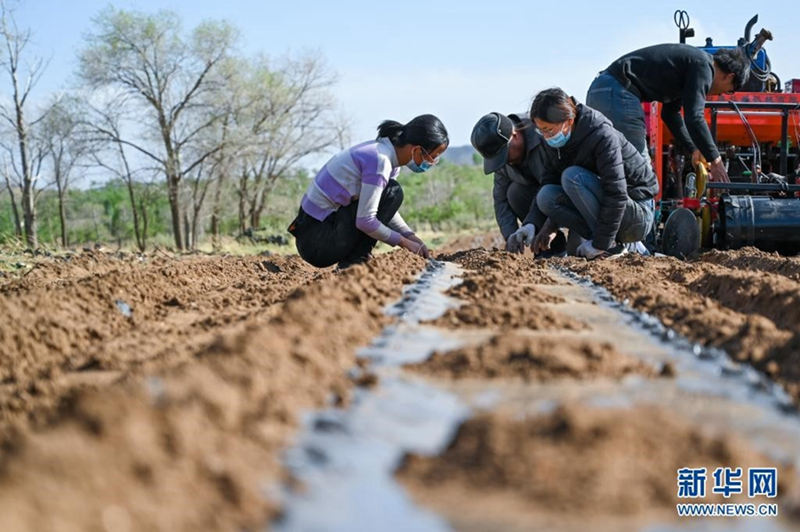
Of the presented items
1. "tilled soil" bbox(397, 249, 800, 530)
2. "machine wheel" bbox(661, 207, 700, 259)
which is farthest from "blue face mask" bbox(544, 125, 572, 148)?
"tilled soil" bbox(397, 249, 800, 530)

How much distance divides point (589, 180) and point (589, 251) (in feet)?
2.08

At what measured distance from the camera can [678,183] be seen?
8352mm

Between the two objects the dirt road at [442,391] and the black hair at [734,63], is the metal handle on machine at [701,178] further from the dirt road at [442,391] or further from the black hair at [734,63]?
the dirt road at [442,391]

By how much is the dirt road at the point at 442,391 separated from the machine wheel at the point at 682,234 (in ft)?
10.7

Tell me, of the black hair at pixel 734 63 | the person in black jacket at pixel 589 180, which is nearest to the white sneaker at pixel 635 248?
the person in black jacket at pixel 589 180

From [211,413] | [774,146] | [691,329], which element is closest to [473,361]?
[211,413]

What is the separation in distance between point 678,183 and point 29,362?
22.4 ft

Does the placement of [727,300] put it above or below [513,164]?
below

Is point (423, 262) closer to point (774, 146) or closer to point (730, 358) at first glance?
point (730, 358)

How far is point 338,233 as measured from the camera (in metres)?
5.63

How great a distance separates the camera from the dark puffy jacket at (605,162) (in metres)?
5.64

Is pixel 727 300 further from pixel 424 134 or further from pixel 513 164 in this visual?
pixel 513 164

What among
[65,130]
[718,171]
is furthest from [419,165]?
[65,130]

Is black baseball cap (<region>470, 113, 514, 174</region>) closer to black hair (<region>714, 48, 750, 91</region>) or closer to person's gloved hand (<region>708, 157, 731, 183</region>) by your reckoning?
person's gloved hand (<region>708, 157, 731, 183</region>)
